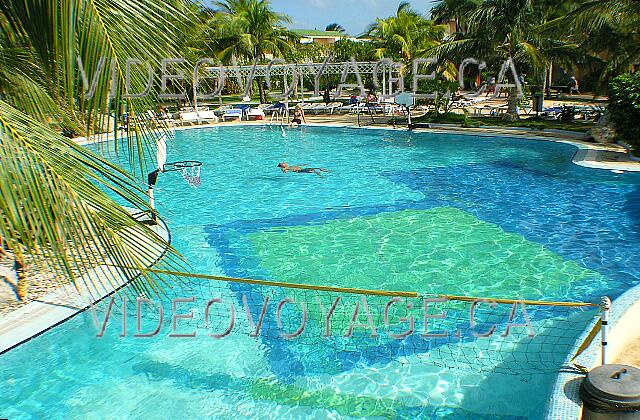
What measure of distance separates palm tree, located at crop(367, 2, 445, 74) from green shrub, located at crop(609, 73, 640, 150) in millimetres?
16485

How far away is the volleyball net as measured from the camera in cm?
685

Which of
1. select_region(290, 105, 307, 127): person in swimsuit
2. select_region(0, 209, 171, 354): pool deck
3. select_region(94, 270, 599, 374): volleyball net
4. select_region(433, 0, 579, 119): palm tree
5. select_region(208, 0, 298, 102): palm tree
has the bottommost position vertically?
select_region(94, 270, 599, 374): volleyball net

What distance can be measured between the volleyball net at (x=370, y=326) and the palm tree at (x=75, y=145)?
12.6ft

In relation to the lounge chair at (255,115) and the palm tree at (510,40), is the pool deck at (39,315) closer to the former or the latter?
the palm tree at (510,40)

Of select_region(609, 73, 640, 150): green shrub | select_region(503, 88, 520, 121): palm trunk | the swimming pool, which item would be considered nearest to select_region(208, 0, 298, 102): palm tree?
select_region(503, 88, 520, 121): palm trunk

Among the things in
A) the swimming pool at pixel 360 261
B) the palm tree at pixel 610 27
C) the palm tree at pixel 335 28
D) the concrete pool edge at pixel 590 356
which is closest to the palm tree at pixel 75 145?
the swimming pool at pixel 360 261

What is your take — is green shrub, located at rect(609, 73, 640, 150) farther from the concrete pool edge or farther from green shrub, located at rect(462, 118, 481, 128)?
the concrete pool edge

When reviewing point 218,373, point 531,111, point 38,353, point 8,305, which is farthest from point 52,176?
point 531,111

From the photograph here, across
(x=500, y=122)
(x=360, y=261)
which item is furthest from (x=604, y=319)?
(x=500, y=122)

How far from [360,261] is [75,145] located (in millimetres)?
7377

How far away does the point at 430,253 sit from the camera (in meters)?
10.2

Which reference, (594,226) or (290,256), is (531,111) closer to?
(594,226)

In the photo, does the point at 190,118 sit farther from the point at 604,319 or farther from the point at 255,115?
the point at 604,319

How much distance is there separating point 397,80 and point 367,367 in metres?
28.4
